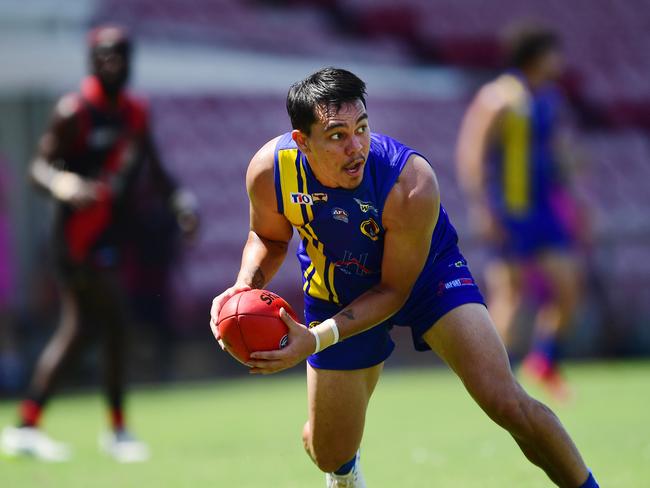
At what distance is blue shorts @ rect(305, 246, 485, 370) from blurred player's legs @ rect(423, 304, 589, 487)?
9 cm

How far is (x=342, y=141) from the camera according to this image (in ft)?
14.7

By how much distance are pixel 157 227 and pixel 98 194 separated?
7210mm

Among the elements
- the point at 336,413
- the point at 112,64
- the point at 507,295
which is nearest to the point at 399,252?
the point at 336,413

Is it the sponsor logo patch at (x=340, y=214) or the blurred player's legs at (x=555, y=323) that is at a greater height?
the sponsor logo patch at (x=340, y=214)

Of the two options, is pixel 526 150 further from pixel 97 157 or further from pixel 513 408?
pixel 513 408

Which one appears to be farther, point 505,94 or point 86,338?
point 505,94

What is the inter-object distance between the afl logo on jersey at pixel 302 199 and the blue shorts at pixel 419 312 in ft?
1.86

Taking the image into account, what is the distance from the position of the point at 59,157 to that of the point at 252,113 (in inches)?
404

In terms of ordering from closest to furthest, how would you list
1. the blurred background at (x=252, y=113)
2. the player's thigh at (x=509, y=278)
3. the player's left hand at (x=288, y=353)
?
the player's left hand at (x=288, y=353) < the player's thigh at (x=509, y=278) < the blurred background at (x=252, y=113)

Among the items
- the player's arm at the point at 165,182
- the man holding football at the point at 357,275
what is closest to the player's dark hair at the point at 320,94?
the man holding football at the point at 357,275

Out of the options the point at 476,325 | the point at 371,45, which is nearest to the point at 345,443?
the point at 476,325

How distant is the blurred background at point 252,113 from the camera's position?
14.9 meters

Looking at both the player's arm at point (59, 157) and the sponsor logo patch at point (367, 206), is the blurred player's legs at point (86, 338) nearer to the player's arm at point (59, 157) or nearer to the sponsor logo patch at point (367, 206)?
the player's arm at point (59, 157)

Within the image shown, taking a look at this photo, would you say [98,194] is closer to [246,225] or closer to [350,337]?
[350,337]
